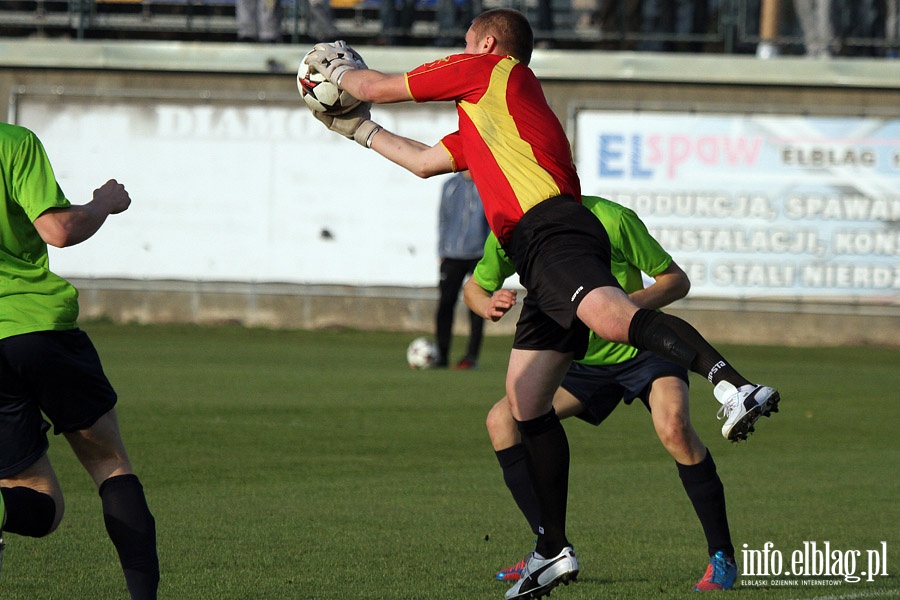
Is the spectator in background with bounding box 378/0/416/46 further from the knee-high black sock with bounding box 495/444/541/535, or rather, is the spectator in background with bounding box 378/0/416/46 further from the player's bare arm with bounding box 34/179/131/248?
the player's bare arm with bounding box 34/179/131/248

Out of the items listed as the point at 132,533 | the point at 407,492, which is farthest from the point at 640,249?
the point at 132,533

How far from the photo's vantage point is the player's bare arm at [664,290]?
602cm

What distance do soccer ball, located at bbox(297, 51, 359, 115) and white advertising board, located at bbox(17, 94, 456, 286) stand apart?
48.7ft

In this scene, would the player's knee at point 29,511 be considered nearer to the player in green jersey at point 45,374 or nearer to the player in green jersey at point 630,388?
the player in green jersey at point 45,374

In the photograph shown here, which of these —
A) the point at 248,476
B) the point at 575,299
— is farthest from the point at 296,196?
the point at 575,299

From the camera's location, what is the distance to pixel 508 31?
5.46 metres

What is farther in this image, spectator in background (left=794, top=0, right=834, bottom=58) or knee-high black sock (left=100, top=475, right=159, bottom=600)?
spectator in background (left=794, top=0, right=834, bottom=58)

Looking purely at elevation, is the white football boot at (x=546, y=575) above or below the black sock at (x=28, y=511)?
below

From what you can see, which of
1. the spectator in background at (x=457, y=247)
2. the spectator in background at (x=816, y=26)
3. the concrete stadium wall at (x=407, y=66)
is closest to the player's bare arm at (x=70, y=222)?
the spectator in background at (x=457, y=247)

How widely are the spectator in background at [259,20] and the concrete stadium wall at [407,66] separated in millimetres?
800

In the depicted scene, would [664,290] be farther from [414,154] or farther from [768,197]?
[768,197]

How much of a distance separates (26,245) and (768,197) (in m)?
16.6

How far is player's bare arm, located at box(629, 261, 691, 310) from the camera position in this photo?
6020mm

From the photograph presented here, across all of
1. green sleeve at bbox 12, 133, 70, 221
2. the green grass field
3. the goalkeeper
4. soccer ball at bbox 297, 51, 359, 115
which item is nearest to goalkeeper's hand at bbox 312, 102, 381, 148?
soccer ball at bbox 297, 51, 359, 115
